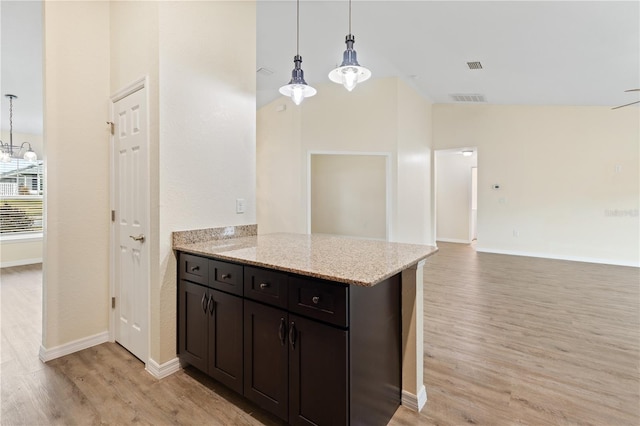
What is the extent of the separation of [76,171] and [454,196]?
27.9 ft

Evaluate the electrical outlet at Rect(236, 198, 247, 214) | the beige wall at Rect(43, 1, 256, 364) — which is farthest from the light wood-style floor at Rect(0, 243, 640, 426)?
the electrical outlet at Rect(236, 198, 247, 214)

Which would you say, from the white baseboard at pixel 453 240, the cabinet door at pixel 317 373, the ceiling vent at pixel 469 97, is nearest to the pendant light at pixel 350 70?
the cabinet door at pixel 317 373

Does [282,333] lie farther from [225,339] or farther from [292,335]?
[225,339]

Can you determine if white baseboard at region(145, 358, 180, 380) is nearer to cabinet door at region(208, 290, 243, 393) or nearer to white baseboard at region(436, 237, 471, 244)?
cabinet door at region(208, 290, 243, 393)

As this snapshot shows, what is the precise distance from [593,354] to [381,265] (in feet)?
7.52

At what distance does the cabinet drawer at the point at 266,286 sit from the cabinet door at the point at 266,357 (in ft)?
0.14

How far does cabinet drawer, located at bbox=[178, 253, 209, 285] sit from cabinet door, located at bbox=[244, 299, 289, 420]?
44cm

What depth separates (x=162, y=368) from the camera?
2.13 meters

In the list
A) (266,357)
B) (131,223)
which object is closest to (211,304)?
(266,357)

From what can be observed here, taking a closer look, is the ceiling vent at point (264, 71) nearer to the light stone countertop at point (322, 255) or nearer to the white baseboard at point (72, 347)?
the light stone countertop at point (322, 255)

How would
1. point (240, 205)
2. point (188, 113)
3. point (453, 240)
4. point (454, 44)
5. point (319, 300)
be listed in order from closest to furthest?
point (319, 300) < point (188, 113) < point (240, 205) < point (454, 44) < point (453, 240)

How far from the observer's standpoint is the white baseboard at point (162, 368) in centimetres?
212

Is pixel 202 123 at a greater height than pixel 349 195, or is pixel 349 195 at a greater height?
pixel 202 123

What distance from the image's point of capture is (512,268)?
5.41 meters
